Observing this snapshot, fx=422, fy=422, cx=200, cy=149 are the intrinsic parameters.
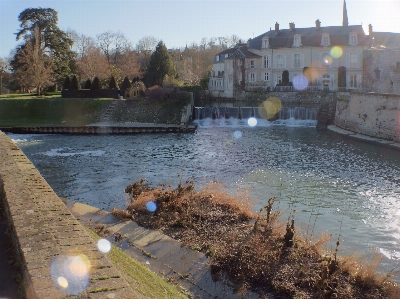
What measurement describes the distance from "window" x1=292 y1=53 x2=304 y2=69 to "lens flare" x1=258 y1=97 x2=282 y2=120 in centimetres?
595

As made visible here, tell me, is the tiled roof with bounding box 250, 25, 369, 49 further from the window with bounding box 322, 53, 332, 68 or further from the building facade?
the window with bounding box 322, 53, 332, 68

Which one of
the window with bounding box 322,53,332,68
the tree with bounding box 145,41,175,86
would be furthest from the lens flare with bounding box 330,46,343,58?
the tree with bounding box 145,41,175,86

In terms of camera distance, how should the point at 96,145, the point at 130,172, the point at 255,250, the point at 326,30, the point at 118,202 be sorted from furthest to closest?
the point at 326,30 < the point at 96,145 < the point at 130,172 < the point at 118,202 < the point at 255,250

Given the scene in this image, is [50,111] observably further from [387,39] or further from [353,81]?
[387,39]

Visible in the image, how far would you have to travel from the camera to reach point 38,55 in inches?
1896

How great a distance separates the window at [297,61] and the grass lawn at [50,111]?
68.5 ft

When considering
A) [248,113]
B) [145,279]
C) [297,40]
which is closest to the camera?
[145,279]

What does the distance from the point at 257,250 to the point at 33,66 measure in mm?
43275

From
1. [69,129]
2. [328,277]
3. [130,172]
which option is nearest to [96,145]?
[69,129]

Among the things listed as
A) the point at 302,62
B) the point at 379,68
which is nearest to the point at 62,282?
the point at 379,68

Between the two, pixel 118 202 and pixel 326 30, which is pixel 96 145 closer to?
pixel 118 202

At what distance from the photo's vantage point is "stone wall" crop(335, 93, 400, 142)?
86.8 ft

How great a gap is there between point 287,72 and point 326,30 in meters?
6.22

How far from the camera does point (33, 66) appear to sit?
45.8m
